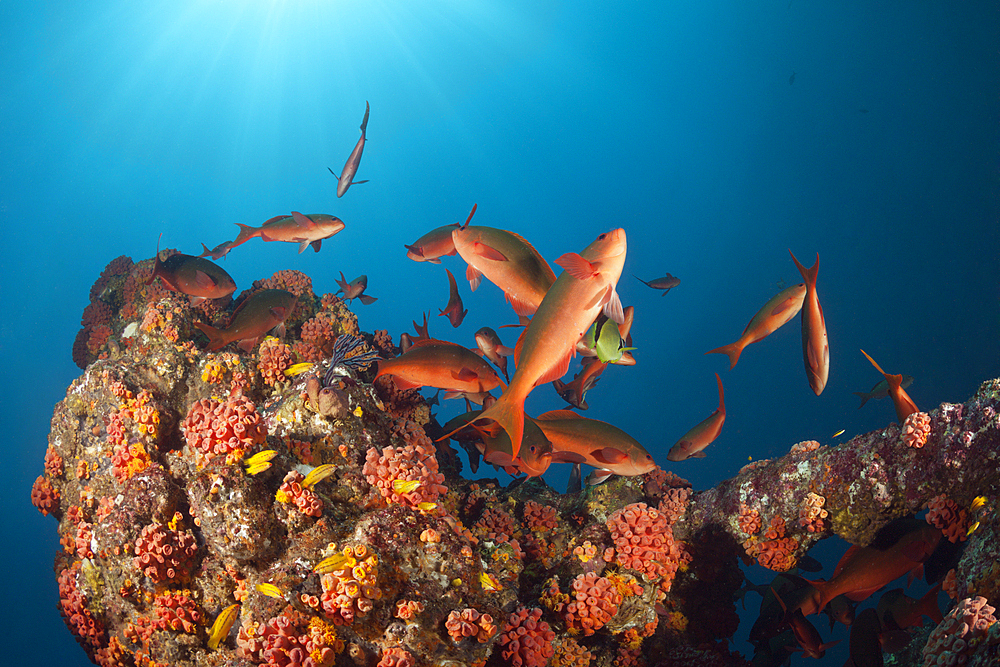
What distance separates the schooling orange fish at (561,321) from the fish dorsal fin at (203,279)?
3.80 m

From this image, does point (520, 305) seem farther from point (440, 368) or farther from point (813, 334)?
point (813, 334)

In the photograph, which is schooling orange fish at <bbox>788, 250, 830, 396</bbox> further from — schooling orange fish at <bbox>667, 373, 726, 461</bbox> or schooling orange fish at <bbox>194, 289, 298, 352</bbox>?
schooling orange fish at <bbox>194, 289, 298, 352</bbox>

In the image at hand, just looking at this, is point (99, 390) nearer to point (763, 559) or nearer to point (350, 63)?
point (763, 559)

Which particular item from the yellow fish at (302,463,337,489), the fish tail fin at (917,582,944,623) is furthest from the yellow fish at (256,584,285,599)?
the fish tail fin at (917,582,944,623)

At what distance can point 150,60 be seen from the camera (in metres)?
40.7

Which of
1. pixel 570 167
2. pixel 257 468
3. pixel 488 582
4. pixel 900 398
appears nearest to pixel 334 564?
pixel 257 468

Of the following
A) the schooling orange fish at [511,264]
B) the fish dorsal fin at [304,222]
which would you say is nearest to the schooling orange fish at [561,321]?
the schooling orange fish at [511,264]

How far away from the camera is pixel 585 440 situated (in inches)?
119

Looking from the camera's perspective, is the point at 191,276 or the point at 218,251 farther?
the point at 218,251

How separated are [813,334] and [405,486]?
2.79 m

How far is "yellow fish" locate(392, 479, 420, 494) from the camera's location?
98.7 inches

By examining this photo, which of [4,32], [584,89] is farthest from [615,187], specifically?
[4,32]

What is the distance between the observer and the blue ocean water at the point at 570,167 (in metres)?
32.5

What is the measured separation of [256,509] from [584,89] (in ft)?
211
